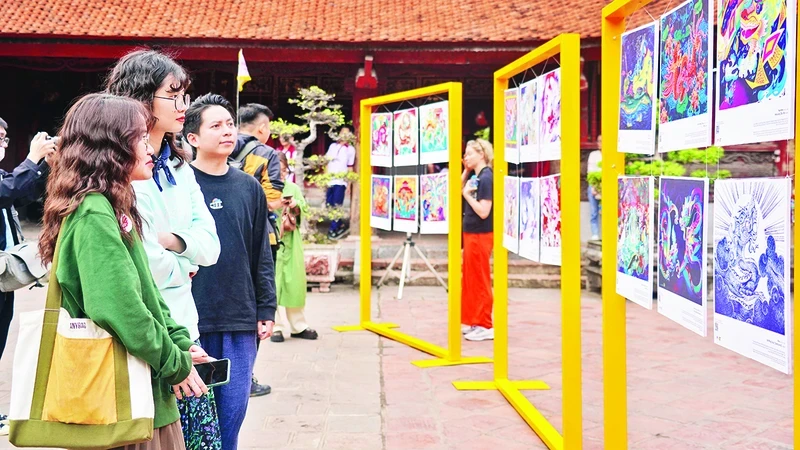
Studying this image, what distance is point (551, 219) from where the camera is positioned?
3.99 m

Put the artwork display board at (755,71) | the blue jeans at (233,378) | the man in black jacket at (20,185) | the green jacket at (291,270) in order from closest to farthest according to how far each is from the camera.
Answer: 1. the artwork display board at (755,71)
2. the blue jeans at (233,378)
3. the man in black jacket at (20,185)
4. the green jacket at (291,270)

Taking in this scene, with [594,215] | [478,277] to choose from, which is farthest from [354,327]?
[594,215]

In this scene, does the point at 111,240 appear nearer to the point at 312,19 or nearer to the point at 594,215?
the point at 594,215

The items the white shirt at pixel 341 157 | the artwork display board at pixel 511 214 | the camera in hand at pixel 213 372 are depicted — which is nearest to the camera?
the camera in hand at pixel 213 372

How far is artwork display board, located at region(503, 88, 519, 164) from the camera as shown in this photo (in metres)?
4.57

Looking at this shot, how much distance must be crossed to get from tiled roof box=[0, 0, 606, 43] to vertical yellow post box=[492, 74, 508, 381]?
749 centimetres

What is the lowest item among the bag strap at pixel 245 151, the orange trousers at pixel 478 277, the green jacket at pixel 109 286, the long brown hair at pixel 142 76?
the orange trousers at pixel 478 277

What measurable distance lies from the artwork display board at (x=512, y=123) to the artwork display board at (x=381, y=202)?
6.12 ft

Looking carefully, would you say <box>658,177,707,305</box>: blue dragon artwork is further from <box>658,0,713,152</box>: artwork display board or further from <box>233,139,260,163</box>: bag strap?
<box>233,139,260,163</box>: bag strap

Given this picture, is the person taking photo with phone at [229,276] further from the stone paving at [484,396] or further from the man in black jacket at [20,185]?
the man in black jacket at [20,185]

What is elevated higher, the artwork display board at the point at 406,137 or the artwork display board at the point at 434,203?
the artwork display board at the point at 406,137

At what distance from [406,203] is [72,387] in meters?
4.64

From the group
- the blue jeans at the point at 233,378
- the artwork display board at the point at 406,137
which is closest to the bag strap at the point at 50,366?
the blue jeans at the point at 233,378

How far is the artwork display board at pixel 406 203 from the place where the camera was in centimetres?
625
